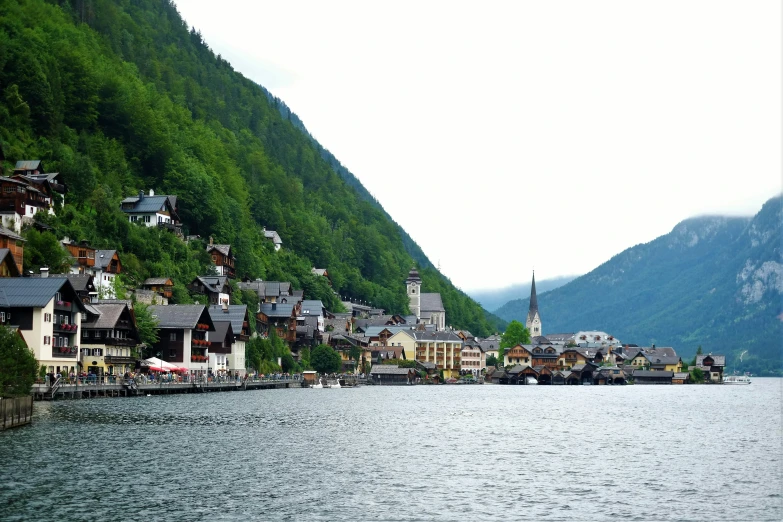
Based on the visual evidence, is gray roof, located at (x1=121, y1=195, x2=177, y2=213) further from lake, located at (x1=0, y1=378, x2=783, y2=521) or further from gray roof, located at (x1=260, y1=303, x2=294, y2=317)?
lake, located at (x1=0, y1=378, x2=783, y2=521)

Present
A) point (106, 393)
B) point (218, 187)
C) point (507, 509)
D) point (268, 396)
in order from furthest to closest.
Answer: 1. point (218, 187)
2. point (268, 396)
3. point (106, 393)
4. point (507, 509)

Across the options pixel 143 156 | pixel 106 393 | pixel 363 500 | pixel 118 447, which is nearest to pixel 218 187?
pixel 143 156

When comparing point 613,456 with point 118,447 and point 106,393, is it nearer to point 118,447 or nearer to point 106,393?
point 118,447

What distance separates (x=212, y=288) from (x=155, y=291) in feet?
52.8

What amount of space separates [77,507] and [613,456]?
31.4m

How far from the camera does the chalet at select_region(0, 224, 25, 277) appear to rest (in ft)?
305

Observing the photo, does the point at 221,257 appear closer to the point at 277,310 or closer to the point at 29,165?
the point at 277,310

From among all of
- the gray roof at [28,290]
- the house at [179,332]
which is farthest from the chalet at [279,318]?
the gray roof at [28,290]

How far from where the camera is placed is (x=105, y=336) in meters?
103

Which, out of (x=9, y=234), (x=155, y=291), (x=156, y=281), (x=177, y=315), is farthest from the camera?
(x=156, y=281)

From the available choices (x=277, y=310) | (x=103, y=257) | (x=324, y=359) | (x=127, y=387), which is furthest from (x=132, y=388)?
(x=324, y=359)

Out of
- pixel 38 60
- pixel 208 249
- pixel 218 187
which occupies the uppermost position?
pixel 38 60

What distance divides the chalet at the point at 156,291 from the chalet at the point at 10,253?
77.1 ft

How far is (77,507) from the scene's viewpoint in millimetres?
35688
